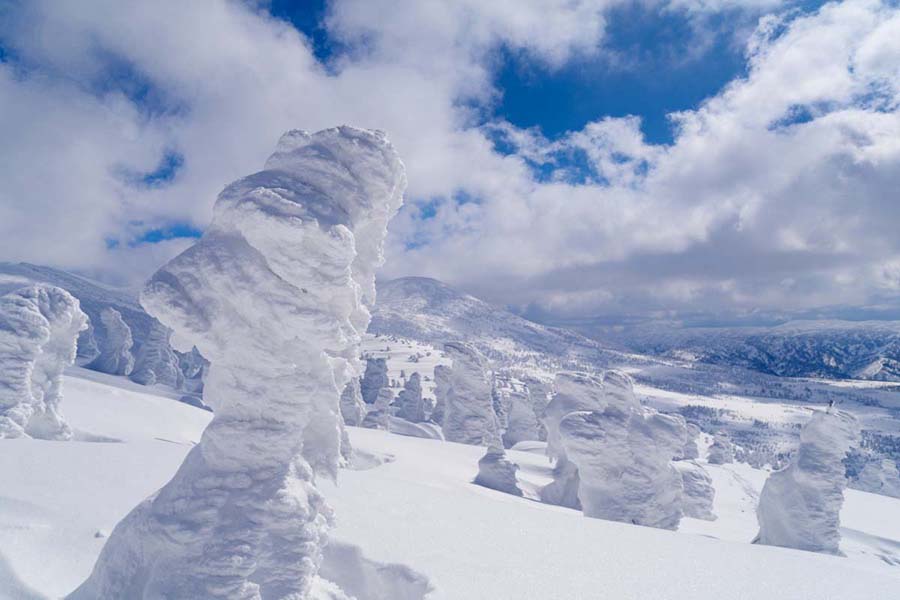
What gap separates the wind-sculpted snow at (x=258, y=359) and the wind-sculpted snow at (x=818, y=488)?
1734 centimetres

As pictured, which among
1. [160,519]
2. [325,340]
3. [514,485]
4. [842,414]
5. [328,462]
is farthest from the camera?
[514,485]

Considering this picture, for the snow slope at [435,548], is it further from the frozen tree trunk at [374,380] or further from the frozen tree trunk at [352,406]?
the frozen tree trunk at [374,380]

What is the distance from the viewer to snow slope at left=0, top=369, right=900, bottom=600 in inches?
253

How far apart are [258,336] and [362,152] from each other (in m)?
2.80

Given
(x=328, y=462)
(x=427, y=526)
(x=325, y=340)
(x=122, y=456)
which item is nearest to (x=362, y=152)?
(x=325, y=340)

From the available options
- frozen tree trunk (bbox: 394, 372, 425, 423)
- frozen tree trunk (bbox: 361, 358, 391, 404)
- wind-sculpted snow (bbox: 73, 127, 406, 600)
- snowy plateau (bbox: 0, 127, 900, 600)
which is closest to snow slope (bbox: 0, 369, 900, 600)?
snowy plateau (bbox: 0, 127, 900, 600)

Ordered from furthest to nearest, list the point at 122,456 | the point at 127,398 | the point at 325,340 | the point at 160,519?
the point at 127,398 < the point at 122,456 < the point at 325,340 < the point at 160,519

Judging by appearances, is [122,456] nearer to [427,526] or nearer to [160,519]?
[160,519]

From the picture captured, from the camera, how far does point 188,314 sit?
5758 mm

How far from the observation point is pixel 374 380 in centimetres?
6444

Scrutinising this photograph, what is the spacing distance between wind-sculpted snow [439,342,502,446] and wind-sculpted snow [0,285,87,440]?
77.8ft

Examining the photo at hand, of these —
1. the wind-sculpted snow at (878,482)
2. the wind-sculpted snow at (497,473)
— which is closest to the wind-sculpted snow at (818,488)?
the wind-sculpted snow at (497,473)

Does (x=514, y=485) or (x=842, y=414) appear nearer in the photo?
(x=842, y=414)

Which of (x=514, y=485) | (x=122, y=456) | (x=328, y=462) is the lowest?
(x=514, y=485)
